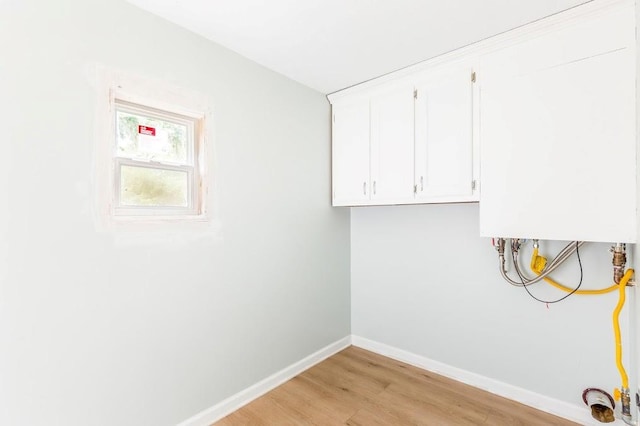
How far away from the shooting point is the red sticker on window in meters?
1.80

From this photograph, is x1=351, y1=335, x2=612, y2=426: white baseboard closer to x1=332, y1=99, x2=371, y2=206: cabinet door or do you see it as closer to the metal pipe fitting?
the metal pipe fitting

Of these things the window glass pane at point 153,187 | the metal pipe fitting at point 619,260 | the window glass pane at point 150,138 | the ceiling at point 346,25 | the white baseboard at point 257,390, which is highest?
the ceiling at point 346,25

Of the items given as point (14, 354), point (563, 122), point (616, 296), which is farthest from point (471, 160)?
point (14, 354)

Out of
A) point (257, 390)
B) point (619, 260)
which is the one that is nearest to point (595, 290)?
point (619, 260)

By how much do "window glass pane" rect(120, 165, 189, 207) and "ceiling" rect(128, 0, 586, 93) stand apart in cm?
89

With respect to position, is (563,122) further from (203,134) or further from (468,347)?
(203,134)

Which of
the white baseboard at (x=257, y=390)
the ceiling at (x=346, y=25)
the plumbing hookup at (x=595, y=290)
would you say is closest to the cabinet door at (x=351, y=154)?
the ceiling at (x=346, y=25)

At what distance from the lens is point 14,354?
51.4 inches

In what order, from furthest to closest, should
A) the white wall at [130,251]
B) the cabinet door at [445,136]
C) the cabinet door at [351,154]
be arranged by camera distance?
the cabinet door at [351,154] < the cabinet door at [445,136] < the white wall at [130,251]

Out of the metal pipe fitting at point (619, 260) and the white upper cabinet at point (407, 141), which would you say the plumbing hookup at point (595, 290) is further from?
the white upper cabinet at point (407, 141)

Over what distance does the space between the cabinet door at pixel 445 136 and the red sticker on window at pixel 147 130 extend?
1.79 m

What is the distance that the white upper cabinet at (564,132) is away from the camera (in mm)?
1521

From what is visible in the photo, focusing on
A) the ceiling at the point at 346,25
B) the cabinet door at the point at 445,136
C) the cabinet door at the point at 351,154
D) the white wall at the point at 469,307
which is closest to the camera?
the ceiling at the point at 346,25

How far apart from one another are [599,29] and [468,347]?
7.12 feet
